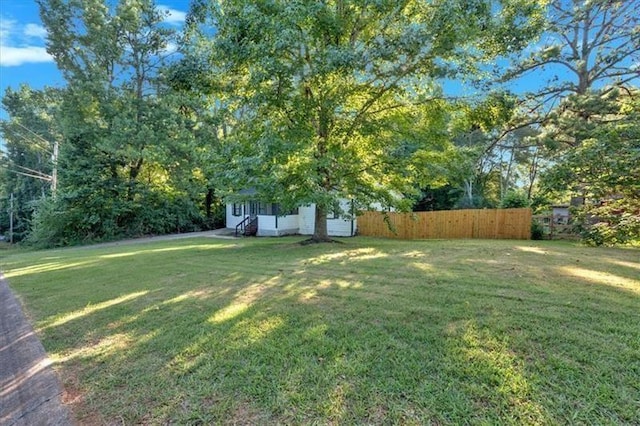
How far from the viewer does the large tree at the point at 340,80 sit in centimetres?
812

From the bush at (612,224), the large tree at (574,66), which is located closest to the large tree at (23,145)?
the large tree at (574,66)

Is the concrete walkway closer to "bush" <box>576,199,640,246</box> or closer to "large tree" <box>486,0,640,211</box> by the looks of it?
"bush" <box>576,199,640,246</box>

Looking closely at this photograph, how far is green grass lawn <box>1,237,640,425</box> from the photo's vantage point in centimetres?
229

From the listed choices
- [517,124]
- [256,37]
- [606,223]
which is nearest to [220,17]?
[256,37]

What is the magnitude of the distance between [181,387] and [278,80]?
7.97 m

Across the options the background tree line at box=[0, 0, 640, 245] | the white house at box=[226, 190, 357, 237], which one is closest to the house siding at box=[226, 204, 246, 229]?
the white house at box=[226, 190, 357, 237]

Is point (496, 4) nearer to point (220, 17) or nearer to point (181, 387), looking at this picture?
point (220, 17)

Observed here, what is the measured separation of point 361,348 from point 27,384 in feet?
9.90

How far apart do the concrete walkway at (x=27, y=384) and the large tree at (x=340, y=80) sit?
225 inches

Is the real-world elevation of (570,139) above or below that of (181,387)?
above

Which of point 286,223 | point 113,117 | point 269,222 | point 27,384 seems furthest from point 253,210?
point 27,384

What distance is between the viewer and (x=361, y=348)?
3.05 m

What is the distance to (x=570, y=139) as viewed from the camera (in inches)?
603

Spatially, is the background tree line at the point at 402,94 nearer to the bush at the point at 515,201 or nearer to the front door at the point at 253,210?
the bush at the point at 515,201
